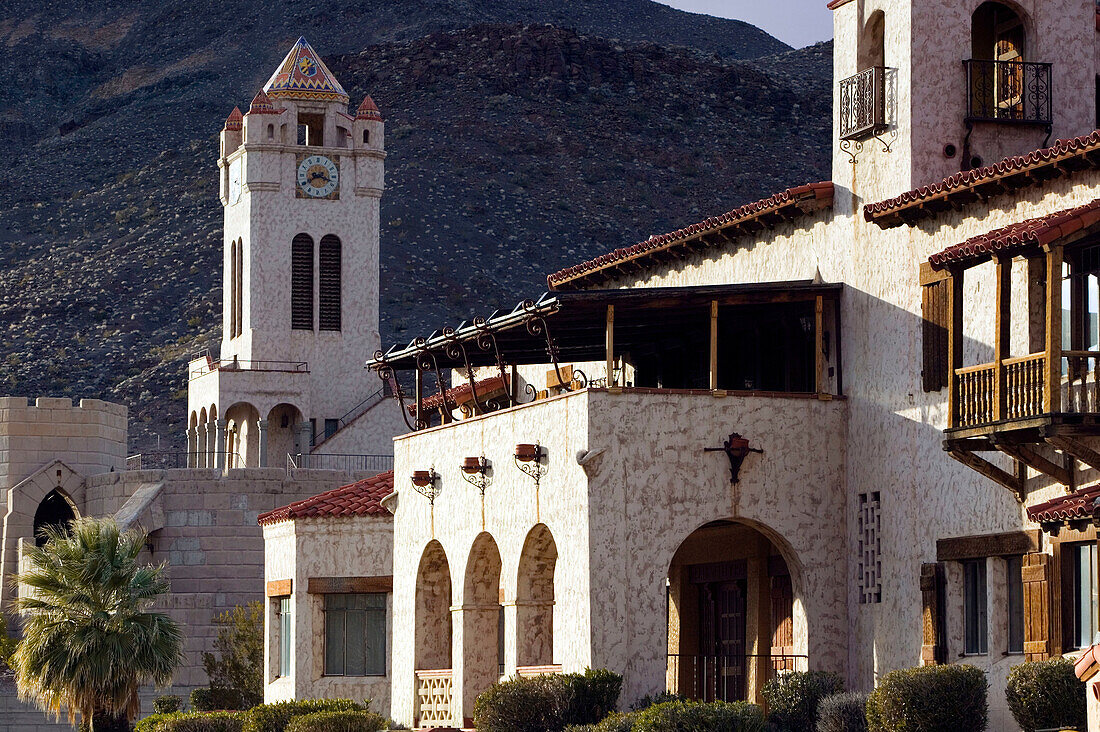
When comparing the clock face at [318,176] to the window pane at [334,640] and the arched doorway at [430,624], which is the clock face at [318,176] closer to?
the window pane at [334,640]

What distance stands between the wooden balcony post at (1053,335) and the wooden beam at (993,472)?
7.91 ft

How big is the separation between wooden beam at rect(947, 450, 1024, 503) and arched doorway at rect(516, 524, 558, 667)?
729 centimetres

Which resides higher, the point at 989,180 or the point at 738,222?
the point at 738,222

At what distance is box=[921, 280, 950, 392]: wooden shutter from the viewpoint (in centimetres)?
2752

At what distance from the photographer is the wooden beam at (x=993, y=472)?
2580cm

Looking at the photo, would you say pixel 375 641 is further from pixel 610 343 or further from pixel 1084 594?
pixel 1084 594

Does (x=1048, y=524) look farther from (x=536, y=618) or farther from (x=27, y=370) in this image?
(x=27, y=370)

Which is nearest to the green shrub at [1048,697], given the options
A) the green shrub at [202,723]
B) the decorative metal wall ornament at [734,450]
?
the decorative metal wall ornament at [734,450]

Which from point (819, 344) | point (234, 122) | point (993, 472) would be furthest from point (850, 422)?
point (234, 122)

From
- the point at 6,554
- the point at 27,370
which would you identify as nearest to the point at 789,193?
the point at 6,554

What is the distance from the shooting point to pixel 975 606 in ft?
89.2

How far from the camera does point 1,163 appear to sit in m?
152

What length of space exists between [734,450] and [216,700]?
22.0 metres

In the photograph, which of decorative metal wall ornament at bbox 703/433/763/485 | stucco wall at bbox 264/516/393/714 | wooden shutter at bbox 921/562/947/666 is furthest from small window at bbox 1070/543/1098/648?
stucco wall at bbox 264/516/393/714
